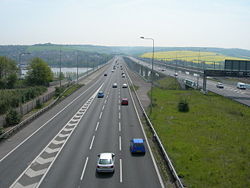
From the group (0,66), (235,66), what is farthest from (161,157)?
(0,66)

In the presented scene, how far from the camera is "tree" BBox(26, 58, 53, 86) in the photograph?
3501 inches

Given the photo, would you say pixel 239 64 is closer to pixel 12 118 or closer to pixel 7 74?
pixel 12 118

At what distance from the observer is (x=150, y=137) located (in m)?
32.4

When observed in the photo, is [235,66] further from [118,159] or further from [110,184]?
[110,184]

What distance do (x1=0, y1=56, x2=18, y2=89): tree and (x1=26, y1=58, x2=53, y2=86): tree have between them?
450 centimetres

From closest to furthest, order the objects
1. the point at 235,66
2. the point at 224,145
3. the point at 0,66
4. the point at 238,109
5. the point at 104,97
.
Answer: the point at 224,145 < the point at 238,109 < the point at 104,97 < the point at 235,66 < the point at 0,66

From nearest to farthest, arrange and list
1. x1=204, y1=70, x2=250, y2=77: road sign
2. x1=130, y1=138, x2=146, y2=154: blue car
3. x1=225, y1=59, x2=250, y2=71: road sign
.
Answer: x1=130, y1=138, x2=146, y2=154: blue car
x1=204, y1=70, x2=250, y2=77: road sign
x1=225, y1=59, x2=250, y2=71: road sign

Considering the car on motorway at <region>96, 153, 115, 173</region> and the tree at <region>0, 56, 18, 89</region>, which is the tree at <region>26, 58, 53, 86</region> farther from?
the car on motorway at <region>96, 153, 115, 173</region>

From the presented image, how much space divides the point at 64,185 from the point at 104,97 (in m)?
45.1

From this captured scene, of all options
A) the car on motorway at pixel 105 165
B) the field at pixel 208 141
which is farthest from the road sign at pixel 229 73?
the car on motorway at pixel 105 165

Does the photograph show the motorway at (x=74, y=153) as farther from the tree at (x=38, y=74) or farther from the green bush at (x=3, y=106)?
the tree at (x=38, y=74)

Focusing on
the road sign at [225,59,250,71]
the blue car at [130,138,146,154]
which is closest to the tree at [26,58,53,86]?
the road sign at [225,59,250,71]

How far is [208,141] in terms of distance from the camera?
101ft

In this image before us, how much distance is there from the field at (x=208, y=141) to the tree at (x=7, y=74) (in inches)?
2135
